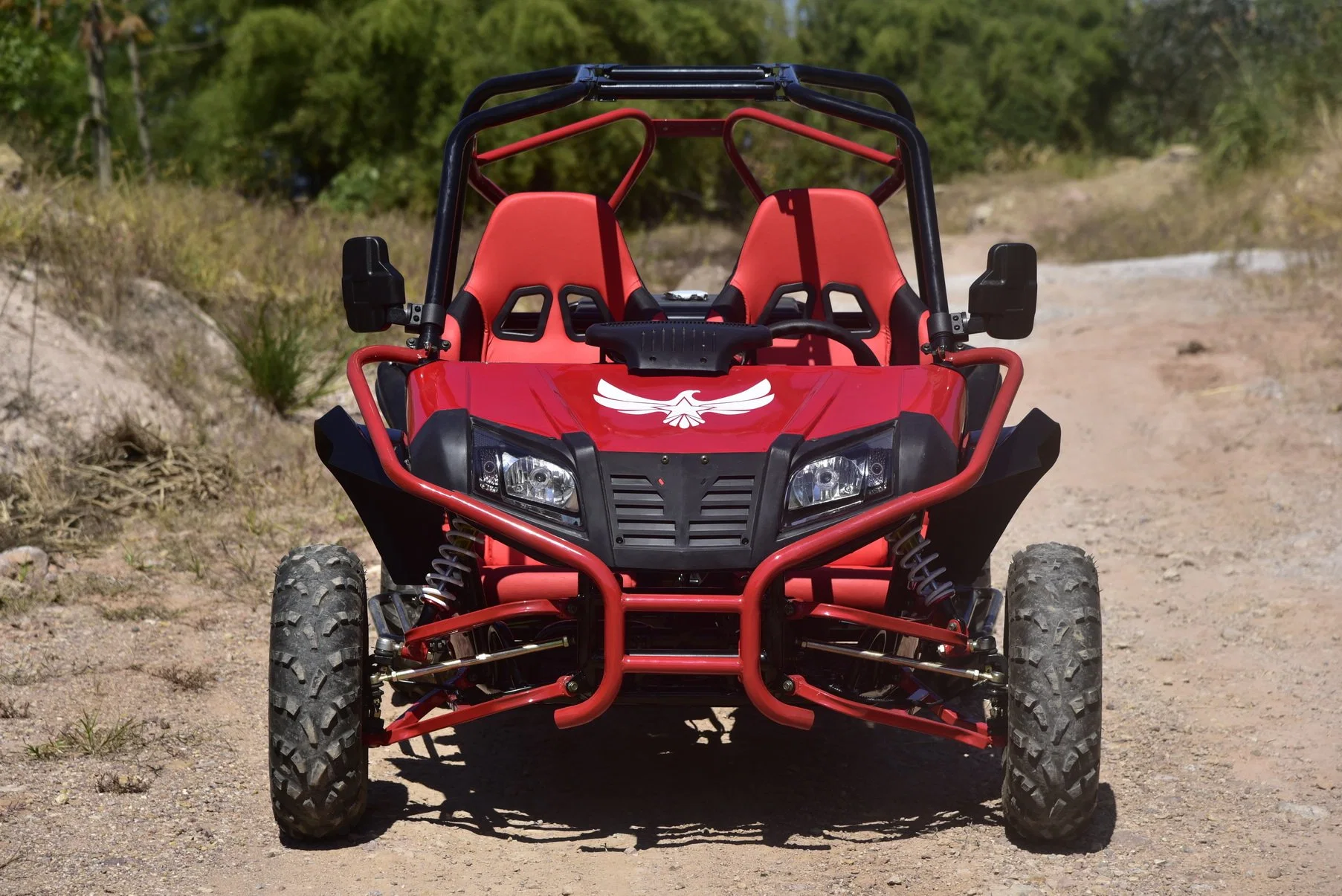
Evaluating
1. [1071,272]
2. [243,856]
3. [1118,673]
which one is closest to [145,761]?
[243,856]

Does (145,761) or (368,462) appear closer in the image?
(368,462)

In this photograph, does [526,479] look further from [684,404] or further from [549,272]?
[549,272]

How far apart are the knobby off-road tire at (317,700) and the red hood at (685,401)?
53 centimetres

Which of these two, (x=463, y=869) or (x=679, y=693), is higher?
(x=679, y=693)

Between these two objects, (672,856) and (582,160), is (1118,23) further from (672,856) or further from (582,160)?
(672,856)

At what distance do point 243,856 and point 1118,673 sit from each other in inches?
→ 121

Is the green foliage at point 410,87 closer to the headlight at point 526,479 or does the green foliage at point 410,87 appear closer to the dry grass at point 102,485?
the dry grass at point 102,485

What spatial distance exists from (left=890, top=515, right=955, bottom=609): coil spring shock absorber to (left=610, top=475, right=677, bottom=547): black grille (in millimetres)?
577

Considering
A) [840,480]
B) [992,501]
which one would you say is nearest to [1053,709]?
[992,501]

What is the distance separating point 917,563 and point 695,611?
0.62 m

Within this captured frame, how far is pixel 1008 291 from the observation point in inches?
170

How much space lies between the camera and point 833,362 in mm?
5258

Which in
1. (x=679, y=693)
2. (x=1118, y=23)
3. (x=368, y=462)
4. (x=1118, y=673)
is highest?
(x=1118, y=23)

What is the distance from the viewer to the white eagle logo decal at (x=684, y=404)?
13.0 feet
